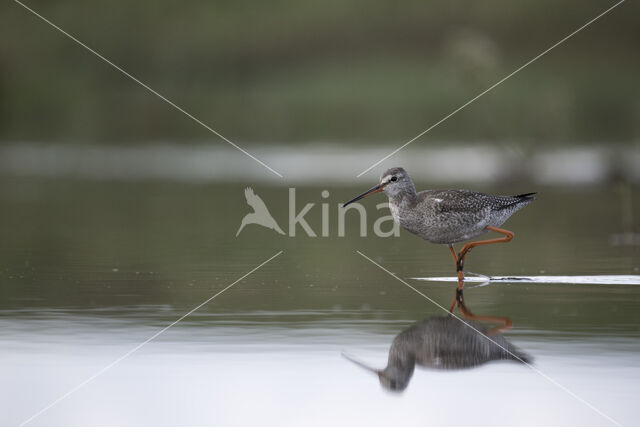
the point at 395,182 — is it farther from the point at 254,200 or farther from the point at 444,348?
the point at 254,200


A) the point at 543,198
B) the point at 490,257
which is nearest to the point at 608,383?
the point at 490,257

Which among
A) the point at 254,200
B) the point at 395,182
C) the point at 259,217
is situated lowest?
the point at 395,182

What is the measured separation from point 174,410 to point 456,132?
43360 mm

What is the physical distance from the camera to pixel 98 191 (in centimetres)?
2762

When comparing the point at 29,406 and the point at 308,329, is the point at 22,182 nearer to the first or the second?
the point at 308,329

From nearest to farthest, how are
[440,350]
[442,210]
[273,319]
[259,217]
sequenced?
[440,350] → [273,319] → [442,210] → [259,217]

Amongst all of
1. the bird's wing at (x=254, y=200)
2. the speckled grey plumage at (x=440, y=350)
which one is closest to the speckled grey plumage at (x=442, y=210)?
the speckled grey plumage at (x=440, y=350)

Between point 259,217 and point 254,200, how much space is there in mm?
3024

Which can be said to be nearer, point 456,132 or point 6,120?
point 456,132

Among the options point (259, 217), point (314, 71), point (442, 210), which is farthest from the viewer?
point (314, 71)

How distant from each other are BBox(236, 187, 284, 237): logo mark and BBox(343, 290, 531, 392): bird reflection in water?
894 cm

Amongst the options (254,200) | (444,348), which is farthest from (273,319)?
(254,200)

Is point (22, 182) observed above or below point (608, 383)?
above

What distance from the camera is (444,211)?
573 inches
